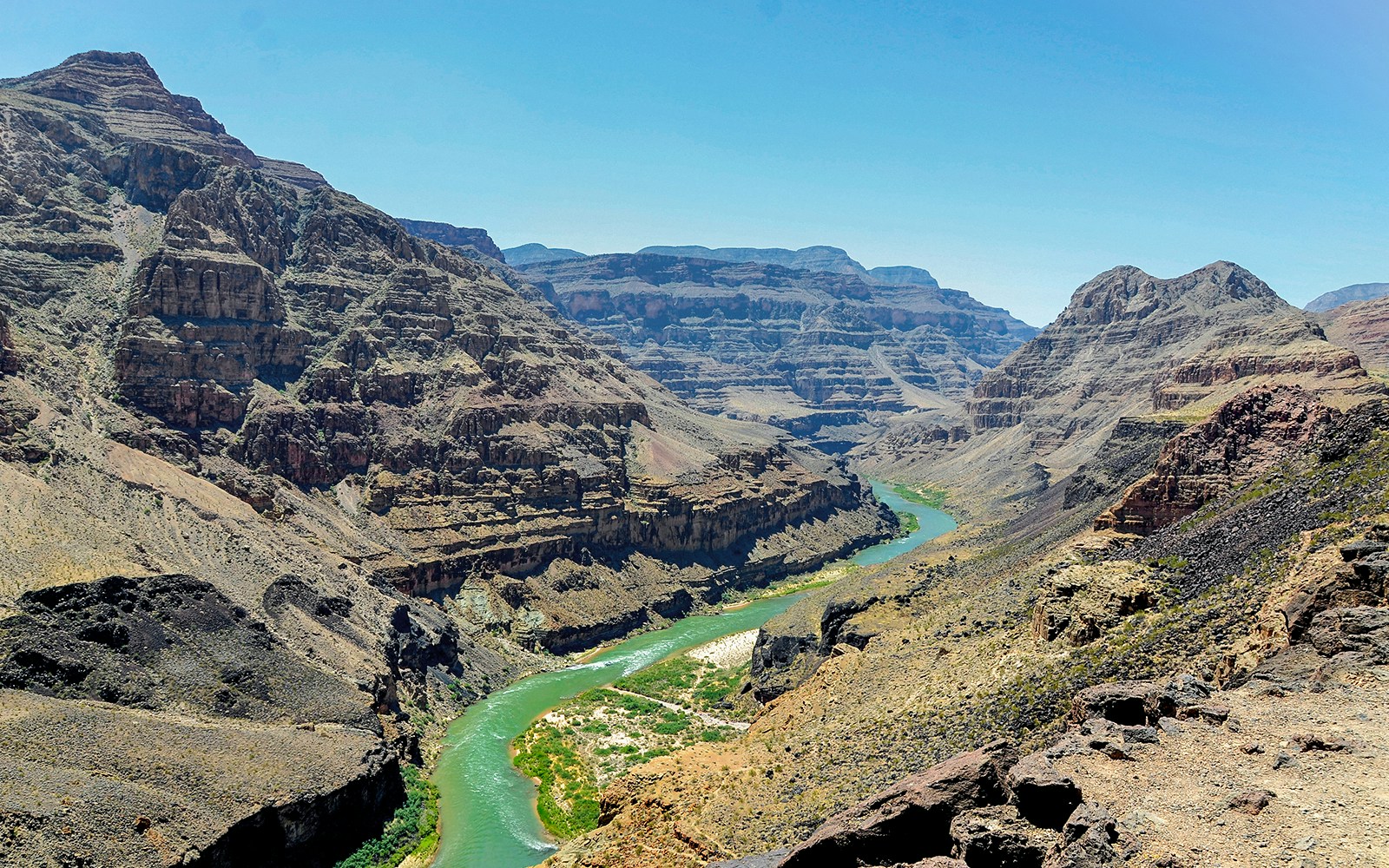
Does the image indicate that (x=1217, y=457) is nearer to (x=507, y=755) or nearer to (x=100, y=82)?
(x=507, y=755)

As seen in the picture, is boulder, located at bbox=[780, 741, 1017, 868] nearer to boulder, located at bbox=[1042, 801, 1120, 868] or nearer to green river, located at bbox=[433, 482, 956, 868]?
boulder, located at bbox=[1042, 801, 1120, 868]

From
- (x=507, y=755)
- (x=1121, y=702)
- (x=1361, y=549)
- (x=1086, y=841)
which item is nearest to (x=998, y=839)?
(x=1086, y=841)

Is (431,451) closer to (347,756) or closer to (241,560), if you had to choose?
(241,560)

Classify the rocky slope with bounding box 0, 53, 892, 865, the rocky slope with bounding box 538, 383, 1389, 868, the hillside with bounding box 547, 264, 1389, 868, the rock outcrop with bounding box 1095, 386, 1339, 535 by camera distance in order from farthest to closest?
the rock outcrop with bounding box 1095, 386, 1339, 535, the rocky slope with bounding box 0, 53, 892, 865, the rocky slope with bounding box 538, 383, 1389, 868, the hillside with bounding box 547, 264, 1389, 868

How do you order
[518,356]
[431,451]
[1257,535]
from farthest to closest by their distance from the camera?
1. [518,356]
2. [431,451]
3. [1257,535]

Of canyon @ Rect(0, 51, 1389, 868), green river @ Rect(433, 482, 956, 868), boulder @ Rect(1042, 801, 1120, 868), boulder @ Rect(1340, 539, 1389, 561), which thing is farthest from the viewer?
green river @ Rect(433, 482, 956, 868)

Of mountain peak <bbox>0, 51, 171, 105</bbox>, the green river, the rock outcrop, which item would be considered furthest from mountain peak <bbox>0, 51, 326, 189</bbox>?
the rock outcrop

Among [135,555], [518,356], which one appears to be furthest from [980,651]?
[518,356]
